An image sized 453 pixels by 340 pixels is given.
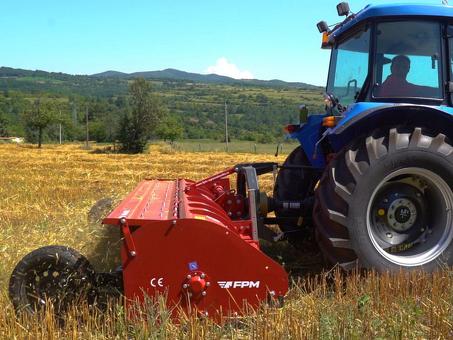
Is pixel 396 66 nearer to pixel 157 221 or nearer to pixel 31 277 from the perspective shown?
pixel 157 221

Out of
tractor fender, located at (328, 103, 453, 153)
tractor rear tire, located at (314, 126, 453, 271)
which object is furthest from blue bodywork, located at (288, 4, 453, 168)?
tractor rear tire, located at (314, 126, 453, 271)

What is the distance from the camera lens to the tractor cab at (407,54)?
3.60 meters

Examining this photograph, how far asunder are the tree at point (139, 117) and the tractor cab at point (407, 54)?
2495cm

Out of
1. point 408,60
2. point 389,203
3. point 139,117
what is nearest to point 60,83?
point 139,117

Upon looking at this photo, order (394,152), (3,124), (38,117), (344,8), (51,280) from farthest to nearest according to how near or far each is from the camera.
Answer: (3,124) → (38,117) → (344,8) → (394,152) → (51,280)

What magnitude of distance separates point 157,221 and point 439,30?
2604 millimetres

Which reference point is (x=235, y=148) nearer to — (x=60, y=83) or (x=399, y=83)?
(x=399, y=83)

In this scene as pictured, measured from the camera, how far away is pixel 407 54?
3734 mm

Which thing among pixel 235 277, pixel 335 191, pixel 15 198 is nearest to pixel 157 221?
pixel 235 277

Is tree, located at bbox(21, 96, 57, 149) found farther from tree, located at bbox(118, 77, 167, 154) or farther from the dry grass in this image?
the dry grass

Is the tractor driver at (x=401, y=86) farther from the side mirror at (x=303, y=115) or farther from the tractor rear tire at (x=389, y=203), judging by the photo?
the side mirror at (x=303, y=115)

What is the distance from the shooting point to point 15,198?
289 inches

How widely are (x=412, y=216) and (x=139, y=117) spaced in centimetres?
2664

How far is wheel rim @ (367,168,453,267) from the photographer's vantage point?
3.39 metres
